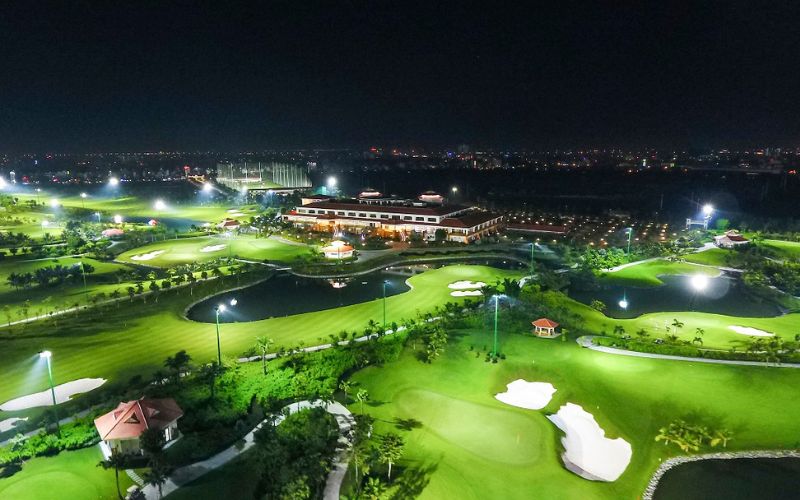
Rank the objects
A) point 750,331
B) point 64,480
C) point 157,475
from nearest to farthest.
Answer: point 157,475, point 64,480, point 750,331

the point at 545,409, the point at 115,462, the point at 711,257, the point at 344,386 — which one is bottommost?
the point at 545,409

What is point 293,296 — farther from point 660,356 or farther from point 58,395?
point 660,356

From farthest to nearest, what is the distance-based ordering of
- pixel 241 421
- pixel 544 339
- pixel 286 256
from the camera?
pixel 286 256
pixel 544 339
pixel 241 421

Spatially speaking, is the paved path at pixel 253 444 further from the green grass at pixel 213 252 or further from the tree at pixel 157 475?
the green grass at pixel 213 252

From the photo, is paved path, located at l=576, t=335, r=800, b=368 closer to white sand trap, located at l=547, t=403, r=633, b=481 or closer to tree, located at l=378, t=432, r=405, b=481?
white sand trap, located at l=547, t=403, r=633, b=481

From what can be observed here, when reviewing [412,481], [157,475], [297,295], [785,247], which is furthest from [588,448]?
[785,247]

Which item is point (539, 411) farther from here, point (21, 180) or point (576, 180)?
point (21, 180)

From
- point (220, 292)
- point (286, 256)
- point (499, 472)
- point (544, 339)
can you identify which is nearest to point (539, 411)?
point (499, 472)
